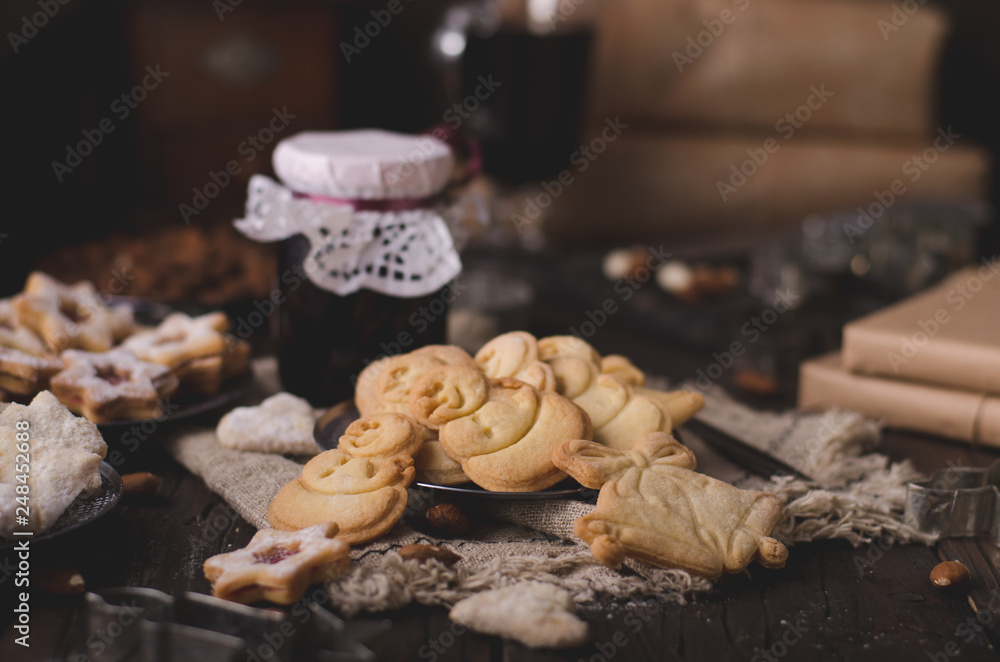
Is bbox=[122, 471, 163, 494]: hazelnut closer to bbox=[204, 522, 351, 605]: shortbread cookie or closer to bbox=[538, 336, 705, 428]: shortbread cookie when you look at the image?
bbox=[204, 522, 351, 605]: shortbread cookie

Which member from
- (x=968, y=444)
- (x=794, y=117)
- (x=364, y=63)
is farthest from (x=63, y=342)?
(x=794, y=117)

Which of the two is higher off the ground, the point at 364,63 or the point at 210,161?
the point at 364,63

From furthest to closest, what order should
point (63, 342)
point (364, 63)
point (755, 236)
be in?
point (364, 63), point (755, 236), point (63, 342)

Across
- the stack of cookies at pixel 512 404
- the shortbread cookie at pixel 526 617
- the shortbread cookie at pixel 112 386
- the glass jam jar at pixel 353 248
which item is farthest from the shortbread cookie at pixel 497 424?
the shortbread cookie at pixel 112 386

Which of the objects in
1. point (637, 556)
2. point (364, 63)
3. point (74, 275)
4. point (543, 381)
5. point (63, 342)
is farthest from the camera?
point (364, 63)

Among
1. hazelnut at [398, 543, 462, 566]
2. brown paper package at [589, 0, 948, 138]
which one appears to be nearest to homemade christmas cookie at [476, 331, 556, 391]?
hazelnut at [398, 543, 462, 566]

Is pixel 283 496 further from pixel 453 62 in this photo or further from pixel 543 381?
pixel 453 62
